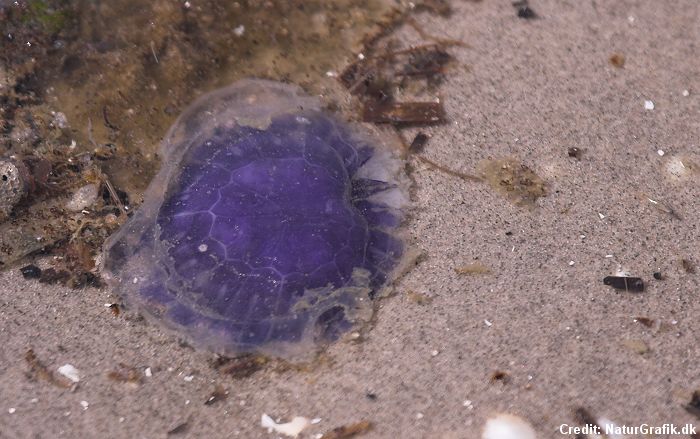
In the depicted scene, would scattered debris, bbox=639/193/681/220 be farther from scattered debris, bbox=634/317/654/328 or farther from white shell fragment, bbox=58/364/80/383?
white shell fragment, bbox=58/364/80/383

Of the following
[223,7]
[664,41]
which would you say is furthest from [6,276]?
[664,41]

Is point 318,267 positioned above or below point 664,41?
below

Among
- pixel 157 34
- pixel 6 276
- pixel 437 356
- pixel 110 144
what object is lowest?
pixel 437 356

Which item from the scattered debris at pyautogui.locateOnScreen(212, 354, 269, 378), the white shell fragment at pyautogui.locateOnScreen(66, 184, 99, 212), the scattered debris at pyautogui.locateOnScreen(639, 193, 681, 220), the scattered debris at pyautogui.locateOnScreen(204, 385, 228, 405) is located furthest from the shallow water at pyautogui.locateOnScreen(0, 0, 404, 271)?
the scattered debris at pyautogui.locateOnScreen(639, 193, 681, 220)

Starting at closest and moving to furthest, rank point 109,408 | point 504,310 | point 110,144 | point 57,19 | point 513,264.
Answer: point 109,408 < point 504,310 < point 513,264 < point 110,144 < point 57,19

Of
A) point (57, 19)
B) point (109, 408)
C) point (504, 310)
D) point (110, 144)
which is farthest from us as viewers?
point (57, 19)

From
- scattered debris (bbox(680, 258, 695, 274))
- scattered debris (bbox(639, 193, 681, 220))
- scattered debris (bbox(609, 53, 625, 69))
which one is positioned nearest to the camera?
scattered debris (bbox(680, 258, 695, 274))

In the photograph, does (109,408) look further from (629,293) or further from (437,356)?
(629,293)

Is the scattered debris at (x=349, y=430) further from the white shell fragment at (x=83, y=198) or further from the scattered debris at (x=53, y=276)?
the white shell fragment at (x=83, y=198)
